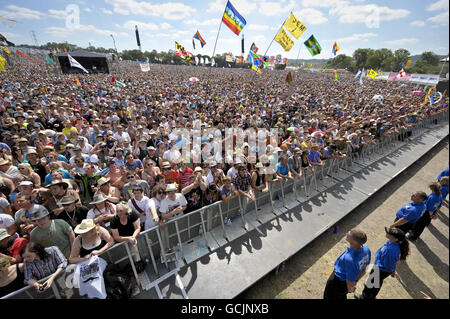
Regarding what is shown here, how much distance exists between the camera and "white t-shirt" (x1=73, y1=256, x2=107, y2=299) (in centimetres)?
281

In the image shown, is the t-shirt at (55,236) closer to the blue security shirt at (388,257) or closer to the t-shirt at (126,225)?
the t-shirt at (126,225)

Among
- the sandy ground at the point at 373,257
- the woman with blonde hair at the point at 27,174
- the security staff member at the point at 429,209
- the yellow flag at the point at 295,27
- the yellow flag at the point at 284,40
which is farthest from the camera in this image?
the yellow flag at the point at 284,40

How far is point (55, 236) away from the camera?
3.10 meters

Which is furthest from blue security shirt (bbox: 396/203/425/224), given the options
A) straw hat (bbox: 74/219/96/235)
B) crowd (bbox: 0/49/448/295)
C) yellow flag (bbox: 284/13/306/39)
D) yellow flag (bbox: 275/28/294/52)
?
yellow flag (bbox: 275/28/294/52)

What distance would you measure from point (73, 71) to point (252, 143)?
143 ft

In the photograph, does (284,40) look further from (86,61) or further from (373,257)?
(86,61)

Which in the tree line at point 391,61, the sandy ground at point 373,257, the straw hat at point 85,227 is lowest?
the sandy ground at point 373,257

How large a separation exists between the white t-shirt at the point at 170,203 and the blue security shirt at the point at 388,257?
4.04 m

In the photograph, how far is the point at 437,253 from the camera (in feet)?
17.2

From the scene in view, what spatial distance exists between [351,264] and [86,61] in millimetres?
49184

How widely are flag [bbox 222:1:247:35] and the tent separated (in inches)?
1372

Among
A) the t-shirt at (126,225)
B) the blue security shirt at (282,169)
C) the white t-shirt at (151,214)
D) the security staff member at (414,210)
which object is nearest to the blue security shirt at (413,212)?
the security staff member at (414,210)

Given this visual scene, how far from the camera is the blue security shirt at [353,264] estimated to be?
304 centimetres
